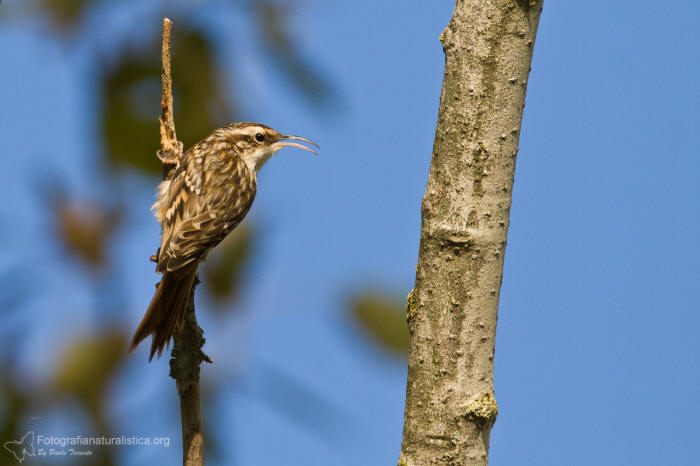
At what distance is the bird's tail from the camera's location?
2.71 m

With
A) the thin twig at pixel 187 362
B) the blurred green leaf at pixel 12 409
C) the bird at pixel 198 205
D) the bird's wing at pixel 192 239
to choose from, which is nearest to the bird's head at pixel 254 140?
the bird at pixel 198 205

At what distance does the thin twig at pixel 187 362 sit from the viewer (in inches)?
90.0

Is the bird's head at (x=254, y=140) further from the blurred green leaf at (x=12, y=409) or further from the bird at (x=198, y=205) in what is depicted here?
the blurred green leaf at (x=12, y=409)

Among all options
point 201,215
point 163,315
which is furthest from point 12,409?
point 201,215

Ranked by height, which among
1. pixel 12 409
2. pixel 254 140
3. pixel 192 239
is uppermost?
pixel 254 140

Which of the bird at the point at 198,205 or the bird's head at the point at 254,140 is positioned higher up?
the bird's head at the point at 254,140

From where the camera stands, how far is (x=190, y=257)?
293 centimetres

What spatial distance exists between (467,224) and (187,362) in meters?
1.10

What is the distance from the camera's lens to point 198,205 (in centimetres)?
340

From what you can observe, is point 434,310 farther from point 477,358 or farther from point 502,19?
point 502,19

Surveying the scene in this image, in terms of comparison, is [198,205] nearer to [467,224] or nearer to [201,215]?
[201,215]

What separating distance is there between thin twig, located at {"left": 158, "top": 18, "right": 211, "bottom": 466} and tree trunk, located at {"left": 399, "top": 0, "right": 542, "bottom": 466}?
764 millimetres

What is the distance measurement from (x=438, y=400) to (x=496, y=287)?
0.30 meters

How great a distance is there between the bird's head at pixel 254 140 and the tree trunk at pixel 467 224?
6.67 feet
